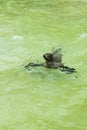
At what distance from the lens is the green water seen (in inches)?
332

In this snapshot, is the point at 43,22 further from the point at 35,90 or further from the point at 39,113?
the point at 39,113

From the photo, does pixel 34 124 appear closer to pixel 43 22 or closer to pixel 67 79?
pixel 67 79

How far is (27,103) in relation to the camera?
916cm

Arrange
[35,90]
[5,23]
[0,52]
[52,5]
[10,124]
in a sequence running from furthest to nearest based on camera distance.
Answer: [52,5] → [5,23] → [0,52] → [35,90] → [10,124]

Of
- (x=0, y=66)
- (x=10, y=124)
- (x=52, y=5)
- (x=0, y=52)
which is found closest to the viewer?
(x=10, y=124)

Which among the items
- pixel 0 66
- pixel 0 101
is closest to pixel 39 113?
pixel 0 101

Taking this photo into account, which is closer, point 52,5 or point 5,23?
point 5,23

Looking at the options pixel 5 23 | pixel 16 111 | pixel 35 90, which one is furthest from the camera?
pixel 5 23

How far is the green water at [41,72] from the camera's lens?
8.44 metres

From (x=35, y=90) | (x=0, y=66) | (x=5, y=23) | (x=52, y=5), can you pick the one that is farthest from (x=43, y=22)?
(x=35, y=90)

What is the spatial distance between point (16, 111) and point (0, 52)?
437 cm

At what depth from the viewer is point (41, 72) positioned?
10719 millimetres

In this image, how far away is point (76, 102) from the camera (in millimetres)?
9188

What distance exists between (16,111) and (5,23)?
800 cm
